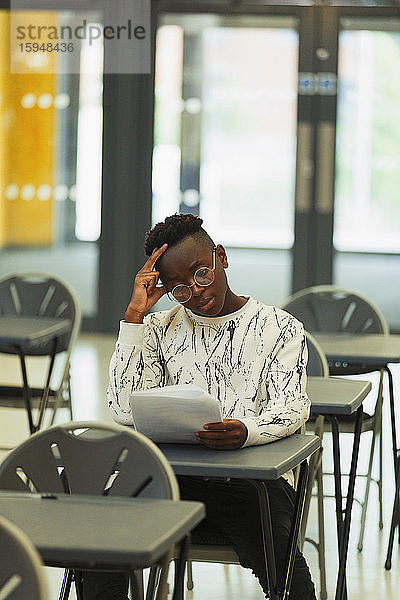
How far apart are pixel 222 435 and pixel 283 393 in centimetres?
30

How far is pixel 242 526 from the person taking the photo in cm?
270

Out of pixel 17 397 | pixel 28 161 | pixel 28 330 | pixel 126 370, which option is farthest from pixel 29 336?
pixel 28 161

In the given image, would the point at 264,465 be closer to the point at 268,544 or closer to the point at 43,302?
the point at 268,544

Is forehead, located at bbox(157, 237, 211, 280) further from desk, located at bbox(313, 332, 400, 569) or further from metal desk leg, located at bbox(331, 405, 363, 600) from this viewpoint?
desk, located at bbox(313, 332, 400, 569)

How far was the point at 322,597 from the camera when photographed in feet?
11.6

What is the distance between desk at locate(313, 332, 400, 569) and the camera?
155 inches

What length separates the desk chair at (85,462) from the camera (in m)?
2.24

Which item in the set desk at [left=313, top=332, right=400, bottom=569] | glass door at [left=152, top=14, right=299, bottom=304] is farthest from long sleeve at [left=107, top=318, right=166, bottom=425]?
glass door at [left=152, top=14, right=299, bottom=304]

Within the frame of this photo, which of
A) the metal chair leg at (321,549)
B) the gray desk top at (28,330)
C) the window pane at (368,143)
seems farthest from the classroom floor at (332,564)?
the window pane at (368,143)

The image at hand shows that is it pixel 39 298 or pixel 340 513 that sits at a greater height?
pixel 39 298

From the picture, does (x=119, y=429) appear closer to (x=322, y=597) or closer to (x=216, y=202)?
(x=322, y=597)

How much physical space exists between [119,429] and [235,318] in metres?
0.75

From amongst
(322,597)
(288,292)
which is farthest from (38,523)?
(288,292)

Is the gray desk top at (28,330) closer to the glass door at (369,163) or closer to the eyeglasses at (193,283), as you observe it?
the eyeglasses at (193,283)
